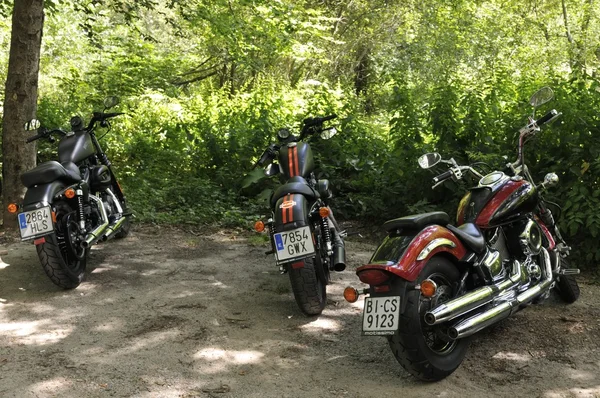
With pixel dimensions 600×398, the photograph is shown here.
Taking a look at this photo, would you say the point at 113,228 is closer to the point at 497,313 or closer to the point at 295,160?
the point at 295,160

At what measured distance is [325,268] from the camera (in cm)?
515

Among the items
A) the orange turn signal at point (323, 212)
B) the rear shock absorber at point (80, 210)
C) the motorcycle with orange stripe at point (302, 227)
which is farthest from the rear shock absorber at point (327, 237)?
the rear shock absorber at point (80, 210)

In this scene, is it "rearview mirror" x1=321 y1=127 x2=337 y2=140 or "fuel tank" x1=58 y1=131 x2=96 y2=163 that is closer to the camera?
"rearview mirror" x1=321 y1=127 x2=337 y2=140

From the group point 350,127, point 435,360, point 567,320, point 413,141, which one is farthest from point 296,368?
point 350,127

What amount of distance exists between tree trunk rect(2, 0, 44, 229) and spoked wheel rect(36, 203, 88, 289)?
1.93 metres

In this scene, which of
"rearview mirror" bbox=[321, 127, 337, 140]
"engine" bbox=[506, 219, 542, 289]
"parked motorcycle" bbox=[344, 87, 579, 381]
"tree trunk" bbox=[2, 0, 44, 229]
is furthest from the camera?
"tree trunk" bbox=[2, 0, 44, 229]

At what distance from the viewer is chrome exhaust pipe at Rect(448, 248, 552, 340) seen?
362cm

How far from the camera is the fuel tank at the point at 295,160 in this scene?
543 centimetres

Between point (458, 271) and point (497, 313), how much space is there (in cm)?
33

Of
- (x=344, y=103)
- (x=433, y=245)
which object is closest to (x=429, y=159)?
(x=433, y=245)

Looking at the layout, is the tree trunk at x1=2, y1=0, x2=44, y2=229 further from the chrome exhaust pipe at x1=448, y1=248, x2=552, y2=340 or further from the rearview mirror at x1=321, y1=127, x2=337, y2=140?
the chrome exhaust pipe at x1=448, y1=248, x2=552, y2=340

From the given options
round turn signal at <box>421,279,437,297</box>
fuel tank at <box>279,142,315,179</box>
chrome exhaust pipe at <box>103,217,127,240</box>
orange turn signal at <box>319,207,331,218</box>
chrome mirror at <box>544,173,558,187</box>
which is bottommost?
round turn signal at <box>421,279,437,297</box>

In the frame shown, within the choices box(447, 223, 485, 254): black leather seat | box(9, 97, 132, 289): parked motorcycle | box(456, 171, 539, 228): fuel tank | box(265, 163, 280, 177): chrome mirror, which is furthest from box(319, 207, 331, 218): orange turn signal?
box(9, 97, 132, 289): parked motorcycle

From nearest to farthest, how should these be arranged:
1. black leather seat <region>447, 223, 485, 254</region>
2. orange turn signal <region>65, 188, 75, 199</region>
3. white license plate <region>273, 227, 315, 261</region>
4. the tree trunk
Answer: black leather seat <region>447, 223, 485, 254</region>, white license plate <region>273, 227, 315, 261</region>, orange turn signal <region>65, 188, 75, 199</region>, the tree trunk
